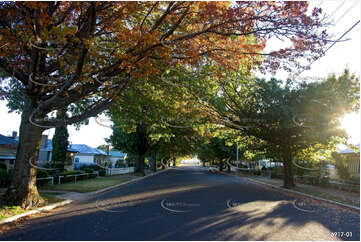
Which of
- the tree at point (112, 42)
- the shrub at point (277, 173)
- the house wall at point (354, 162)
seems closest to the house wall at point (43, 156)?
the tree at point (112, 42)

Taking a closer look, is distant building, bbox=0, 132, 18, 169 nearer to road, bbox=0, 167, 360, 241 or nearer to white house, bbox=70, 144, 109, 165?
→ road, bbox=0, 167, 360, 241

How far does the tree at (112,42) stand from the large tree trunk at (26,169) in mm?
30

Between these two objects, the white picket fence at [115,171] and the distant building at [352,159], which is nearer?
the distant building at [352,159]

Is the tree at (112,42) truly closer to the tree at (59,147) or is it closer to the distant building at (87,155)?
the tree at (59,147)

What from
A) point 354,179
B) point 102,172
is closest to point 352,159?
point 354,179

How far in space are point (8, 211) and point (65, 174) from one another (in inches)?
450

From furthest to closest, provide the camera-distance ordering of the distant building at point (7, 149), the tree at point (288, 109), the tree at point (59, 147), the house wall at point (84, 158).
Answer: the house wall at point (84, 158) → the tree at point (59, 147) → the distant building at point (7, 149) → the tree at point (288, 109)

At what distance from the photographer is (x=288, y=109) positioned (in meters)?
14.8

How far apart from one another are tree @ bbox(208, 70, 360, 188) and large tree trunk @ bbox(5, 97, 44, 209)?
10.0 meters

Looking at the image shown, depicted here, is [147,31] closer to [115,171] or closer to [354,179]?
[354,179]

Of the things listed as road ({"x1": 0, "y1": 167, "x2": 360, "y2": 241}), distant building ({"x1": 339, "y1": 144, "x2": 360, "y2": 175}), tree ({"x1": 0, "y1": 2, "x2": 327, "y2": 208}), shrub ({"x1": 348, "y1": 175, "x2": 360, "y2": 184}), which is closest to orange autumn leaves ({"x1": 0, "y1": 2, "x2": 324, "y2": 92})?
tree ({"x1": 0, "y1": 2, "x2": 327, "y2": 208})

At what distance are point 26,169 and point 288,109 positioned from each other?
13.6 m

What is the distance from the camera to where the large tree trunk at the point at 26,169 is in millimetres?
8375

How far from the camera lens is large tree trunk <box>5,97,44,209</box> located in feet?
27.5
